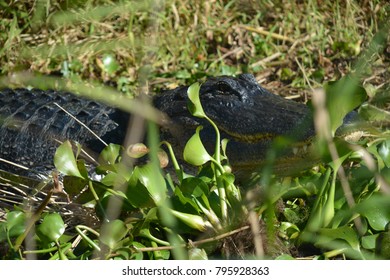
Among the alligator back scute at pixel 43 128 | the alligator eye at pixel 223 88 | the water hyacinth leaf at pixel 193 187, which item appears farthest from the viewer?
the alligator back scute at pixel 43 128

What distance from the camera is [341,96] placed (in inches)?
56.9

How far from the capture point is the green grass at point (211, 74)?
6.04 ft

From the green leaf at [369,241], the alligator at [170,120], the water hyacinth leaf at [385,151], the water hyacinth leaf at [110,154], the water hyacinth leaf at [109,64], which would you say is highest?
the water hyacinth leaf at [385,151]

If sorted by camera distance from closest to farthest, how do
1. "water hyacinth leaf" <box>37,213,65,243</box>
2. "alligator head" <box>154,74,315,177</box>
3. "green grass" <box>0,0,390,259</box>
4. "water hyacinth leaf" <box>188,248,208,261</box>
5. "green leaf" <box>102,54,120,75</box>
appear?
1. "green grass" <box>0,0,390,259</box>
2. "water hyacinth leaf" <box>188,248,208,261</box>
3. "water hyacinth leaf" <box>37,213,65,243</box>
4. "alligator head" <box>154,74,315,177</box>
5. "green leaf" <box>102,54,120,75</box>

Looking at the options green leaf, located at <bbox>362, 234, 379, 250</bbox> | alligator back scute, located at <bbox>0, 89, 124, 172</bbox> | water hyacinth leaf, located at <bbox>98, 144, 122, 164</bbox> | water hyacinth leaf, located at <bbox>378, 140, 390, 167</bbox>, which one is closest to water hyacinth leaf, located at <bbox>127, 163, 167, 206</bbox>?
water hyacinth leaf, located at <bbox>98, 144, 122, 164</bbox>

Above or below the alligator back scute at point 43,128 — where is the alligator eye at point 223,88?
above

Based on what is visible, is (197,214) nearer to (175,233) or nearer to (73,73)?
(175,233)

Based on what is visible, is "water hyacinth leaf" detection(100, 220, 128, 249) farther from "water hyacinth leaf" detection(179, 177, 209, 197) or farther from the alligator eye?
the alligator eye

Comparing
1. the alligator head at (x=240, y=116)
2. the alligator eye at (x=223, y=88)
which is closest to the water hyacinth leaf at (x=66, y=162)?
the alligator head at (x=240, y=116)

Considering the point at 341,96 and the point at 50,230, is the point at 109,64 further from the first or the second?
the point at 341,96

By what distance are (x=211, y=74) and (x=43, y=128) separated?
1424mm

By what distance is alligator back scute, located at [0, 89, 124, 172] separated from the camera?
4.34 m

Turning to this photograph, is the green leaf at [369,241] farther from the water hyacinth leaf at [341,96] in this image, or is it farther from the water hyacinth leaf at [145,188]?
the water hyacinth leaf at [145,188]
